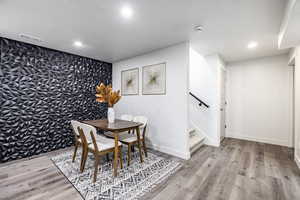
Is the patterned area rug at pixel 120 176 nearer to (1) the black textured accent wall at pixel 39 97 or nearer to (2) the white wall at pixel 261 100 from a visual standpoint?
(1) the black textured accent wall at pixel 39 97

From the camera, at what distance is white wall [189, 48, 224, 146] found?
355 cm

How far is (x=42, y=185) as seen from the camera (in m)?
1.91

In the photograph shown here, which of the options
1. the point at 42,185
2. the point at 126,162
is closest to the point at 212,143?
the point at 126,162

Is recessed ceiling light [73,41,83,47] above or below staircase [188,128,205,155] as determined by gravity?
above

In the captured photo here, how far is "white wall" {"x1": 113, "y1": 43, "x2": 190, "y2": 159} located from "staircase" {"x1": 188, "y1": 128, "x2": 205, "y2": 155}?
414mm

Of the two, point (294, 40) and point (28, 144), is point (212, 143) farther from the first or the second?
point (28, 144)

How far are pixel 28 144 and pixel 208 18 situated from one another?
418 centimetres

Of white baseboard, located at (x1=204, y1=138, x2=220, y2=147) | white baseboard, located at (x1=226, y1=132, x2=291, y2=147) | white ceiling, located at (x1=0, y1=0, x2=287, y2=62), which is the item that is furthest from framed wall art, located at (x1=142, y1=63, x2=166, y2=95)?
white baseboard, located at (x1=226, y1=132, x2=291, y2=147)

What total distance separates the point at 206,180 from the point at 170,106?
60.9 inches

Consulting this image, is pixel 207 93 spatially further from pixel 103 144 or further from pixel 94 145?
pixel 94 145

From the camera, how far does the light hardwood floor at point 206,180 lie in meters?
1.71

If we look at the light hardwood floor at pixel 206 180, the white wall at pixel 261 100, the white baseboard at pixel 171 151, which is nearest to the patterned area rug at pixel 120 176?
the light hardwood floor at pixel 206 180

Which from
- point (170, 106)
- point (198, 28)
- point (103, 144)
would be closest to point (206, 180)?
point (170, 106)

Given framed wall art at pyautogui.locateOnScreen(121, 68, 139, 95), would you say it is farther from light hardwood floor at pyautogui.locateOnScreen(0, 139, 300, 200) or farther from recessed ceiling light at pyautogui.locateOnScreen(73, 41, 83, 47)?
light hardwood floor at pyautogui.locateOnScreen(0, 139, 300, 200)
